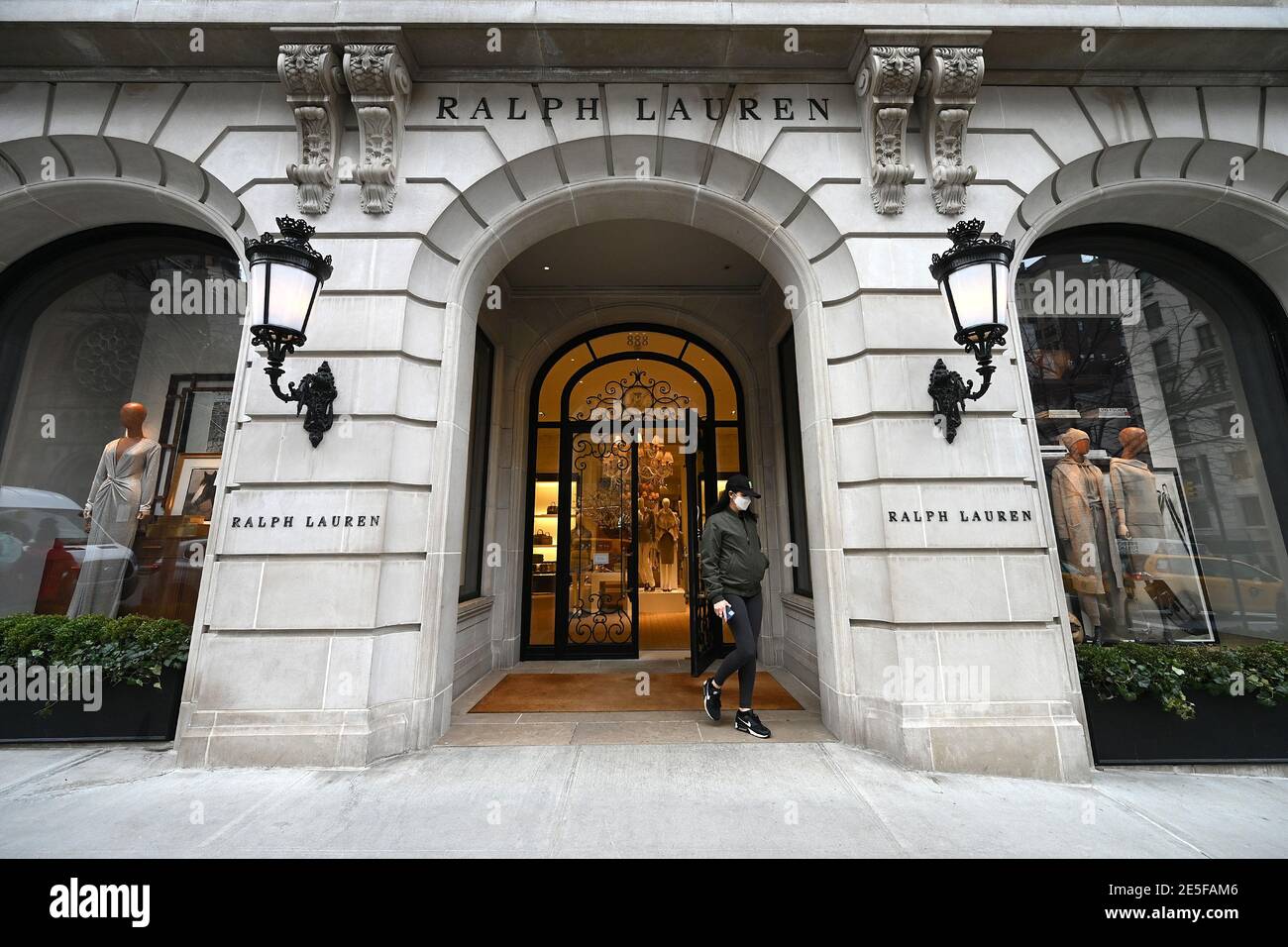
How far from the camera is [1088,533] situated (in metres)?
5.44

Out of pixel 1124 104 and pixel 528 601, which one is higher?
pixel 1124 104

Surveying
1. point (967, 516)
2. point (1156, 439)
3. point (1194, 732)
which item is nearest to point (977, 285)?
point (967, 516)

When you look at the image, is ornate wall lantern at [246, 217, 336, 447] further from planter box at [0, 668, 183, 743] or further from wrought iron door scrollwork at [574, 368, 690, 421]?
wrought iron door scrollwork at [574, 368, 690, 421]

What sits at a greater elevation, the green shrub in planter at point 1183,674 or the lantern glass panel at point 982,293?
the lantern glass panel at point 982,293

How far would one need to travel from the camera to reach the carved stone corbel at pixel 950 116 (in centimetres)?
479

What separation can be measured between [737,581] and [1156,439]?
563cm

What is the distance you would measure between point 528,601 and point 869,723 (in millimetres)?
5450

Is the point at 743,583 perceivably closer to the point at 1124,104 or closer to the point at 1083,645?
the point at 1083,645

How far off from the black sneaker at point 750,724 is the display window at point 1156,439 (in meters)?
3.65

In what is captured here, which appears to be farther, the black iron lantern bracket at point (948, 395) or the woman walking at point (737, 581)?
the woman walking at point (737, 581)

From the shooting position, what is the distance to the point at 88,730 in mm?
4355

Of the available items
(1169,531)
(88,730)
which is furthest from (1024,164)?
(88,730)

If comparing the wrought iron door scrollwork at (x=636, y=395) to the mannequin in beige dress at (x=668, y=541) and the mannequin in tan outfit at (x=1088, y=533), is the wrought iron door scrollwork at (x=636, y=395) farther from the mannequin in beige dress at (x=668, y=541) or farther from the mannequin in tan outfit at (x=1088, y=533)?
the mannequin in tan outfit at (x=1088, y=533)

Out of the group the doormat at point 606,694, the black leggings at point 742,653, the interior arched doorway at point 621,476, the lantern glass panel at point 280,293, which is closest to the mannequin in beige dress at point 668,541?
the interior arched doorway at point 621,476
